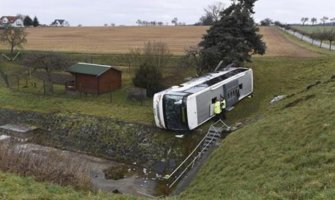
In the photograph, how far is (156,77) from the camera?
35000 millimetres

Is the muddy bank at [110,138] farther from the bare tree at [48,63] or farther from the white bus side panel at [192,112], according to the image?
the bare tree at [48,63]

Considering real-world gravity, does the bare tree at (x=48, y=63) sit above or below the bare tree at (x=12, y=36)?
below

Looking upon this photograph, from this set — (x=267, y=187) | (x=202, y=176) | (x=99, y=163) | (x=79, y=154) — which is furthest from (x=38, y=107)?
(x=267, y=187)

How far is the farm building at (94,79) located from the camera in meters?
36.7

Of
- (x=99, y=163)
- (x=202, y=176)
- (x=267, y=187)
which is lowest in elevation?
(x=99, y=163)

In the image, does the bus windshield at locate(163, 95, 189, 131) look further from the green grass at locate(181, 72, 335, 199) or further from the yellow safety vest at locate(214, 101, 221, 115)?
the green grass at locate(181, 72, 335, 199)

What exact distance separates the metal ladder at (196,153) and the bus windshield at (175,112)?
1588mm

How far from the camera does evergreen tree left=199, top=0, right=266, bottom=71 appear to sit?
3269 cm

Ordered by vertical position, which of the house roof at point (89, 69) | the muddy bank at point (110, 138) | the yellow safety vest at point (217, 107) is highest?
the house roof at point (89, 69)

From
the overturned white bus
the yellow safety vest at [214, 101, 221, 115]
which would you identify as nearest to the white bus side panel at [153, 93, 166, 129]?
the overturned white bus

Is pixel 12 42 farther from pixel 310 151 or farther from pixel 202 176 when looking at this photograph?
pixel 310 151

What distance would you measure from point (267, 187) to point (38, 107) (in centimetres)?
2544

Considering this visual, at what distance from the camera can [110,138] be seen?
2723 centimetres

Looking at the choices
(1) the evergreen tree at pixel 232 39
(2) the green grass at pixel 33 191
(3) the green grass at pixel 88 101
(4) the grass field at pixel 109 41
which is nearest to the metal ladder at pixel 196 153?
(3) the green grass at pixel 88 101
